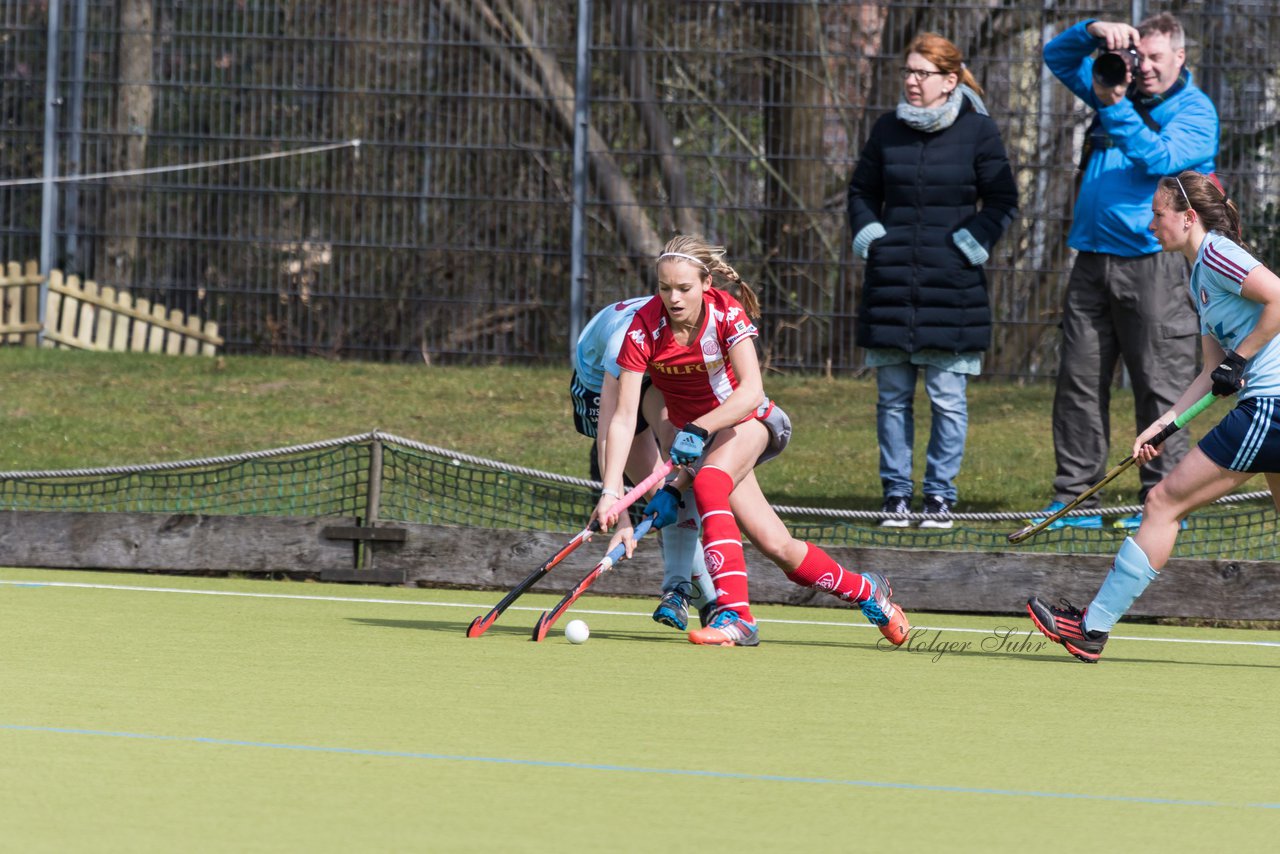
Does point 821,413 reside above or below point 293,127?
below

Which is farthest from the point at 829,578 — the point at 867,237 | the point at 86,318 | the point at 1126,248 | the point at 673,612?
the point at 86,318

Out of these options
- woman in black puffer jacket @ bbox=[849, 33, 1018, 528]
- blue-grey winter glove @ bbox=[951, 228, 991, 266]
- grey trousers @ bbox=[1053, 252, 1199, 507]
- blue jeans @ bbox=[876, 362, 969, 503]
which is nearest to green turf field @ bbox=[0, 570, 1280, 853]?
grey trousers @ bbox=[1053, 252, 1199, 507]

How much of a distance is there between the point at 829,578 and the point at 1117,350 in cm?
302

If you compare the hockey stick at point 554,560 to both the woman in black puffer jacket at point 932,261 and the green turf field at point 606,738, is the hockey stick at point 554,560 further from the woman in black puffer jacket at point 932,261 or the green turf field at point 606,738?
the woman in black puffer jacket at point 932,261

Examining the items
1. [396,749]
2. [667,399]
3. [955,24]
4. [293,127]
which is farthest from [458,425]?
[396,749]

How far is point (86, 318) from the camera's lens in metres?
13.9

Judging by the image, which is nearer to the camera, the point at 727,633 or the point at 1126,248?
the point at 727,633

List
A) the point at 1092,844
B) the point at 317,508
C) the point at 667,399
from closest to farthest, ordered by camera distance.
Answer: the point at 1092,844 < the point at 667,399 < the point at 317,508

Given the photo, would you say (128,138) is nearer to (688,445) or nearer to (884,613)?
(688,445)

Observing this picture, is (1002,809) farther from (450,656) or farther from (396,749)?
(450,656)

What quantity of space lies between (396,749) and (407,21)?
992 centimetres

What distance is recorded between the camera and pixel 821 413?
12.1 metres

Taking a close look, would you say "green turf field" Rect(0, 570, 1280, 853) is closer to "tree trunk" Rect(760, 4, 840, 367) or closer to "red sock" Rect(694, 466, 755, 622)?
"red sock" Rect(694, 466, 755, 622)

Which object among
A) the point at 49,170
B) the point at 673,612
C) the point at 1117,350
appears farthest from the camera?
the point at 49,170
